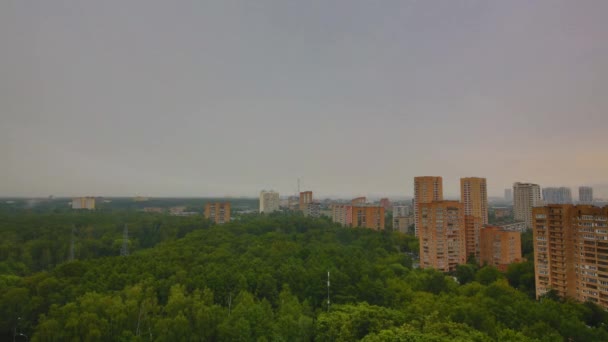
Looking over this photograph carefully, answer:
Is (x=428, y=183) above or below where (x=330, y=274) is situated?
above

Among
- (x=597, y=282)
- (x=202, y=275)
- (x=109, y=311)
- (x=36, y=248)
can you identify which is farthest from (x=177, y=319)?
(x=36, y=248)

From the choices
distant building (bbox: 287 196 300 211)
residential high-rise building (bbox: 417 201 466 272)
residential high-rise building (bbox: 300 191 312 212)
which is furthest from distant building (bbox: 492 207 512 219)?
distant building (bbox: 287 196 300 211)

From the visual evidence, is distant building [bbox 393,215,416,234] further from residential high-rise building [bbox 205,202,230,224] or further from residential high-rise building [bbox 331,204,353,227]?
residential high-rise building [bbox 205,202,230,224]

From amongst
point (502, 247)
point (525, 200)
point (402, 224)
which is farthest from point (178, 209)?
point (525, 200)

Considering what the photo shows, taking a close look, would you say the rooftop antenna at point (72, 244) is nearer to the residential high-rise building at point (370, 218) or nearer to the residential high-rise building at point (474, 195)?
the residential high-rise building at point (370, 218)

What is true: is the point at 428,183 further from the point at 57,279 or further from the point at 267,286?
the point at 57,279

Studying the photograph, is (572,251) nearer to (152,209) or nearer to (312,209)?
(312,209)
